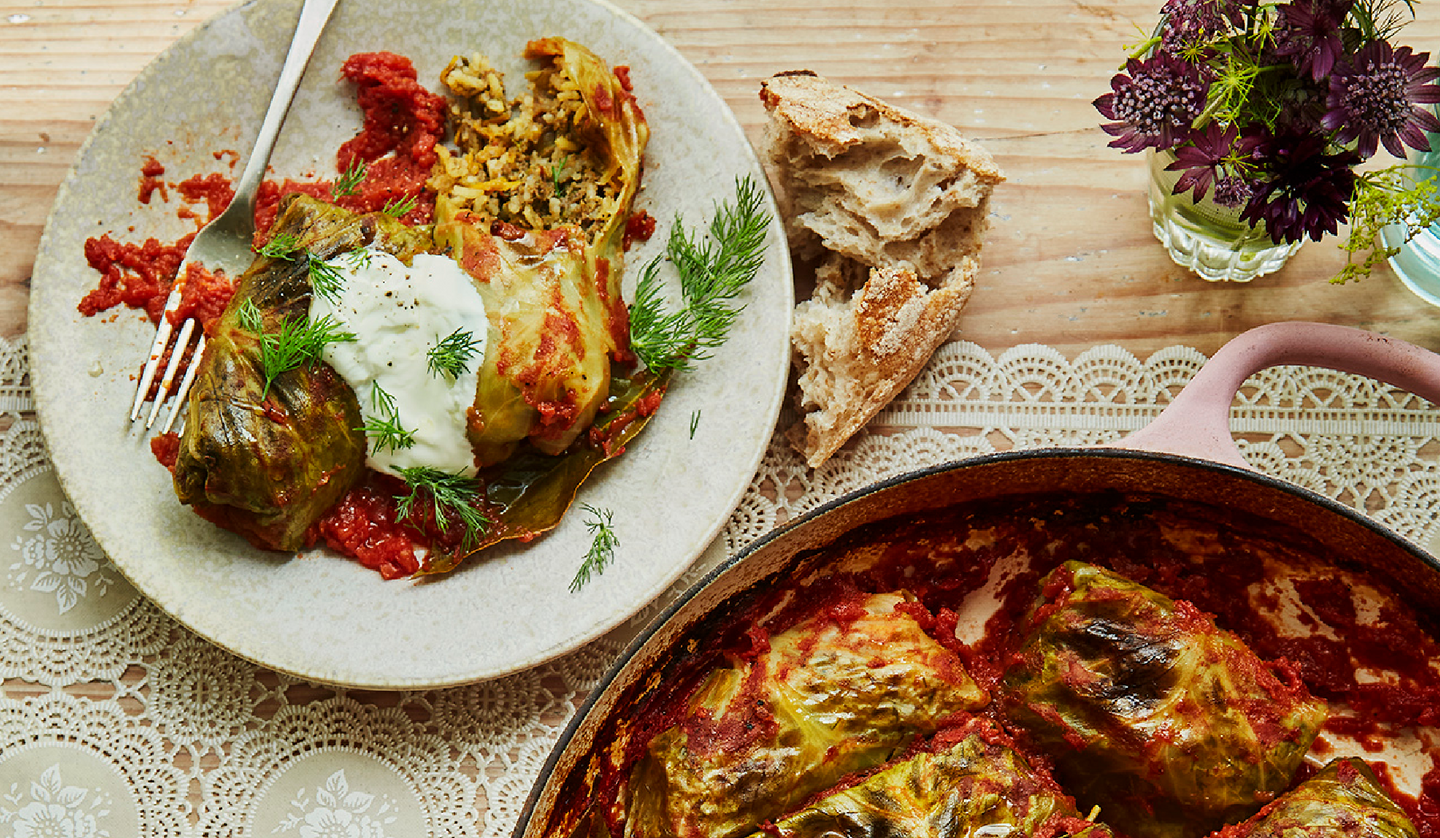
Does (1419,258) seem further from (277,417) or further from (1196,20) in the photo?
(277,417)

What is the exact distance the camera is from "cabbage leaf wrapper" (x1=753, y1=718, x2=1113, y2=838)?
6.47ft

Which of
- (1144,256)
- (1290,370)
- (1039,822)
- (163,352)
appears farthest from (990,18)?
(163,352)

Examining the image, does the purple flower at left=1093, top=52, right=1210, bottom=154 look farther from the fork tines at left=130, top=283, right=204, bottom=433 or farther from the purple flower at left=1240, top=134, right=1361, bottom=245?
the fork tines at left=130, top=283, right=204, bottom=433

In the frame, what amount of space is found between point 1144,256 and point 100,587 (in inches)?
95.2

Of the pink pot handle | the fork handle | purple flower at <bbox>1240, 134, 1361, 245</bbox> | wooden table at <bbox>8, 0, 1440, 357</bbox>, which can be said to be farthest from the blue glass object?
the fork handle

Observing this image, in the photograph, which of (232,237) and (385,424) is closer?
(385,424)

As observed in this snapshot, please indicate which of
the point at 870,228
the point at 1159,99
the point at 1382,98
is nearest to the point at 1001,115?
the point at 870,228

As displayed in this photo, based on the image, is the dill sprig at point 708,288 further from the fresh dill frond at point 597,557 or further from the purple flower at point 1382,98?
the purple flower at point 1382,98

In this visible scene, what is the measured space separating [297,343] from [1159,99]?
1.67m

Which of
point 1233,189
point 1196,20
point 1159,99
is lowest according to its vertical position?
point 1233,189

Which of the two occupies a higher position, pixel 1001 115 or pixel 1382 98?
pixel 1382 98

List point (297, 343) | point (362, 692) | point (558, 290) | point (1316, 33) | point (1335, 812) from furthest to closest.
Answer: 1. point (362, 692)
2. point (558, 290)
3. point (297, 343)
4. point (1335, 812)
5. point (1316, 33)

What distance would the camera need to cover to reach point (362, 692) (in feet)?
8.04

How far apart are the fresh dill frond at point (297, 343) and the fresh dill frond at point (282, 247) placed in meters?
0.16
